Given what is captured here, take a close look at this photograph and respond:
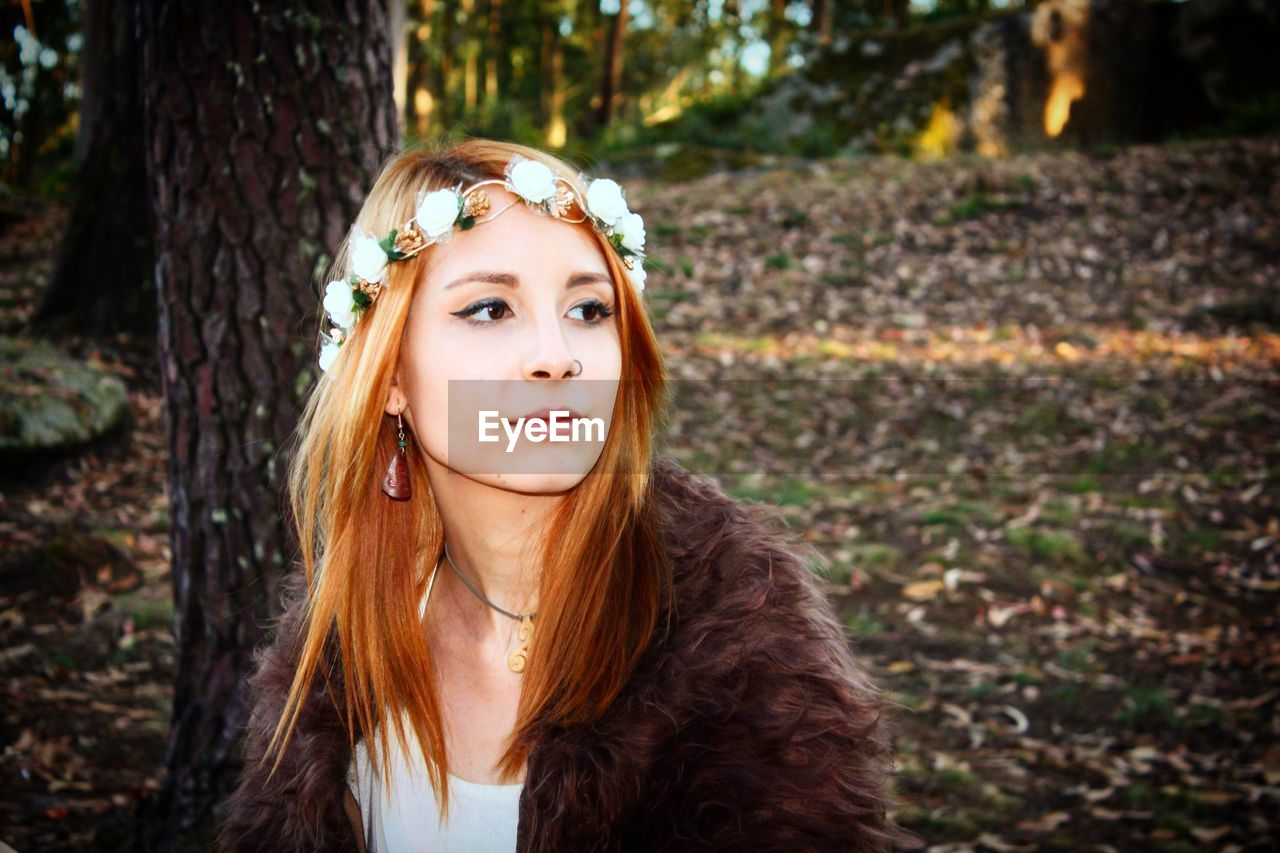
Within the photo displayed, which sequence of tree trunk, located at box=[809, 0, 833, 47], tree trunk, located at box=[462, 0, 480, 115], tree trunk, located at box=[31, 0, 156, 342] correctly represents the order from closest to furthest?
tree trunk, located at box=[31, 0, 156, 342], tree trunk, located at box=[809, 0, 833, 47], tree trunk, located at box=[462, 0, 480, 115]

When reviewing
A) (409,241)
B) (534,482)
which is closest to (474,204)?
(409,241)

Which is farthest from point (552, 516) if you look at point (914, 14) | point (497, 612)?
point (914, 14)

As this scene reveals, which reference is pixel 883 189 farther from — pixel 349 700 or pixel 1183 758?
pixel 349 700

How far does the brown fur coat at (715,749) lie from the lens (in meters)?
1.72

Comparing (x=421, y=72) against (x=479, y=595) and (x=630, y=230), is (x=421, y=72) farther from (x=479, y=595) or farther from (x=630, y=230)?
(x=479, y=595)

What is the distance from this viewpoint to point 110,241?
7148 millimetres

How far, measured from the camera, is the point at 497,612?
2078 millimetres

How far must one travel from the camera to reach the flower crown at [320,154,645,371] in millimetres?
1891

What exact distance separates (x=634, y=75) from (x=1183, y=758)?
32.4m

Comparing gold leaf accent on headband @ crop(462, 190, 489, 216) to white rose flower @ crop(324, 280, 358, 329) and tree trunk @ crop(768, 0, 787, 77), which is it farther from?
tree trunk @ crop(768, 0, 787, 77)

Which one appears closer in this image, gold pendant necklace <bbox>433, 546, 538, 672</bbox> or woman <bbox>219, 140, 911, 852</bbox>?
woman <bbox>219, 140, 911, 852</bbox>

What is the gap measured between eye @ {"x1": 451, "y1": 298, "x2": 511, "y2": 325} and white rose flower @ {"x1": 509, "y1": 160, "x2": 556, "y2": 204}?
23 cm

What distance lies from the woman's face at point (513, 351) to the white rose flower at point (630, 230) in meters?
0.11

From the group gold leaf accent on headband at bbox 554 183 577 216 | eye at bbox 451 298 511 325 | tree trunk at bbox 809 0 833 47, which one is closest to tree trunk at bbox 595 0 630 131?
tree trunk at bbox 809 0 833 47
